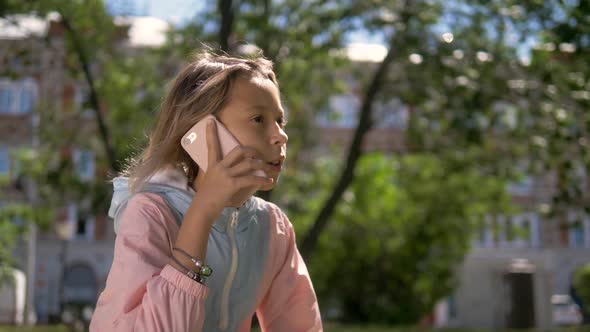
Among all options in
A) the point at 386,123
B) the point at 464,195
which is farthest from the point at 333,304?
the point at 386,123

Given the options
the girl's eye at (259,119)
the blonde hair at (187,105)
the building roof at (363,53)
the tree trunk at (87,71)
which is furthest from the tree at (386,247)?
the girl's eye at (259,119)

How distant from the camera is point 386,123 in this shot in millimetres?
11922

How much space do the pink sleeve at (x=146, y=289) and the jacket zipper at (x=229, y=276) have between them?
0.15 meters

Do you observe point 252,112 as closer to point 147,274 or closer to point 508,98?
point 147,274

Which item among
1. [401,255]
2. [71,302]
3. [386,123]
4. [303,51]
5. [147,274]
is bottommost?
[71,302]

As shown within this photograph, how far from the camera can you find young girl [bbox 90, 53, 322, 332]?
138 cm

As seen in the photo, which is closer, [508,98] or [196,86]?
[196,86]

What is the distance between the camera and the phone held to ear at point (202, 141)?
146 centimetres

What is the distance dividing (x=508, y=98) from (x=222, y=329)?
27.0ft

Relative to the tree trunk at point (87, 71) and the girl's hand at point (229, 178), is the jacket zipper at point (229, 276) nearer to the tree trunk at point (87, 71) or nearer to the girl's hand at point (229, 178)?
the girl's hand at point (229, 178)

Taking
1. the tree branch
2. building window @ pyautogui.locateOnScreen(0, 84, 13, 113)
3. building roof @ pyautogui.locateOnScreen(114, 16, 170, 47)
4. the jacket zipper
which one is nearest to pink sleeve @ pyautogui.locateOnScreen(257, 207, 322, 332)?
the jacket zipper

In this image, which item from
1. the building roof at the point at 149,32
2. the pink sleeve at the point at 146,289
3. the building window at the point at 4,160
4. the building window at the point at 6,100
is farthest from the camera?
the building window at the point at 4,160

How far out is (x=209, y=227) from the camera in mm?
1393

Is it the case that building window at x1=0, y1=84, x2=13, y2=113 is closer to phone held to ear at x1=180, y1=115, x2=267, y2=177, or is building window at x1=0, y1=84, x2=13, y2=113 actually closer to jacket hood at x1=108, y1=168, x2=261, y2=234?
jacket hood at x1=108, y1=168, x2=261, y2=234
